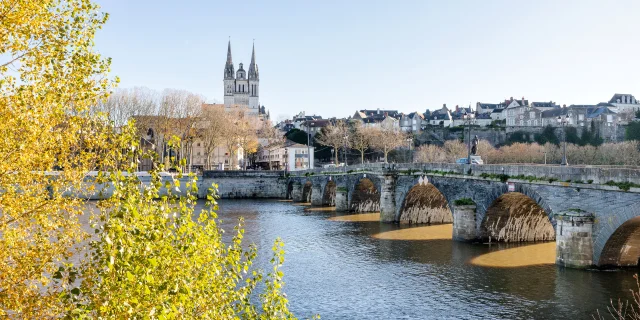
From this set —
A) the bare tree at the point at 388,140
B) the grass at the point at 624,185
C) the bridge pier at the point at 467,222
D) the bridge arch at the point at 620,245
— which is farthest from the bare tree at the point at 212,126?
the grass at the point at 624,185

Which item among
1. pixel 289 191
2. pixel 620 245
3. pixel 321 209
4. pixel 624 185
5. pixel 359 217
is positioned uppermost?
pixel 624 185

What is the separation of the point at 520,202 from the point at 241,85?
15363cm

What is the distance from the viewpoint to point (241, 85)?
596 feet

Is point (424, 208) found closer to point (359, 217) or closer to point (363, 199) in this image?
point (359, 217)

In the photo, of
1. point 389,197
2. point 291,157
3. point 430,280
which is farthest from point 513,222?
point 291,157

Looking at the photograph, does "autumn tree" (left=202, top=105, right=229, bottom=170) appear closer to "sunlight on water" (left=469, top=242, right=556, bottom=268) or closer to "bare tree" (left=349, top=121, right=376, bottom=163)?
"bare tree" (left=349, top=121, right=376, bottom=163)

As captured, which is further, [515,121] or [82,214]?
[515,121]

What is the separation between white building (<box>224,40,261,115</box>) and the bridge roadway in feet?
395

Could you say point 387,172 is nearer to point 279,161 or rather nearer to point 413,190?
point 413,190

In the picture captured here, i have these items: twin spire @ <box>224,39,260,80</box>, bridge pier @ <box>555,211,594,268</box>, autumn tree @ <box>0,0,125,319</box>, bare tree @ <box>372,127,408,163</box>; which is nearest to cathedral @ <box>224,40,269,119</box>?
twin spire @ <box>224,39,260,80</box>

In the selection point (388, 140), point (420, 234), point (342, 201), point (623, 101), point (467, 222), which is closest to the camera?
point (467, 222)

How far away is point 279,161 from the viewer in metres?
121

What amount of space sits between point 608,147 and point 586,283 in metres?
66.2

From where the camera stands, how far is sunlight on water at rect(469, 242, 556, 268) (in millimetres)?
30531
